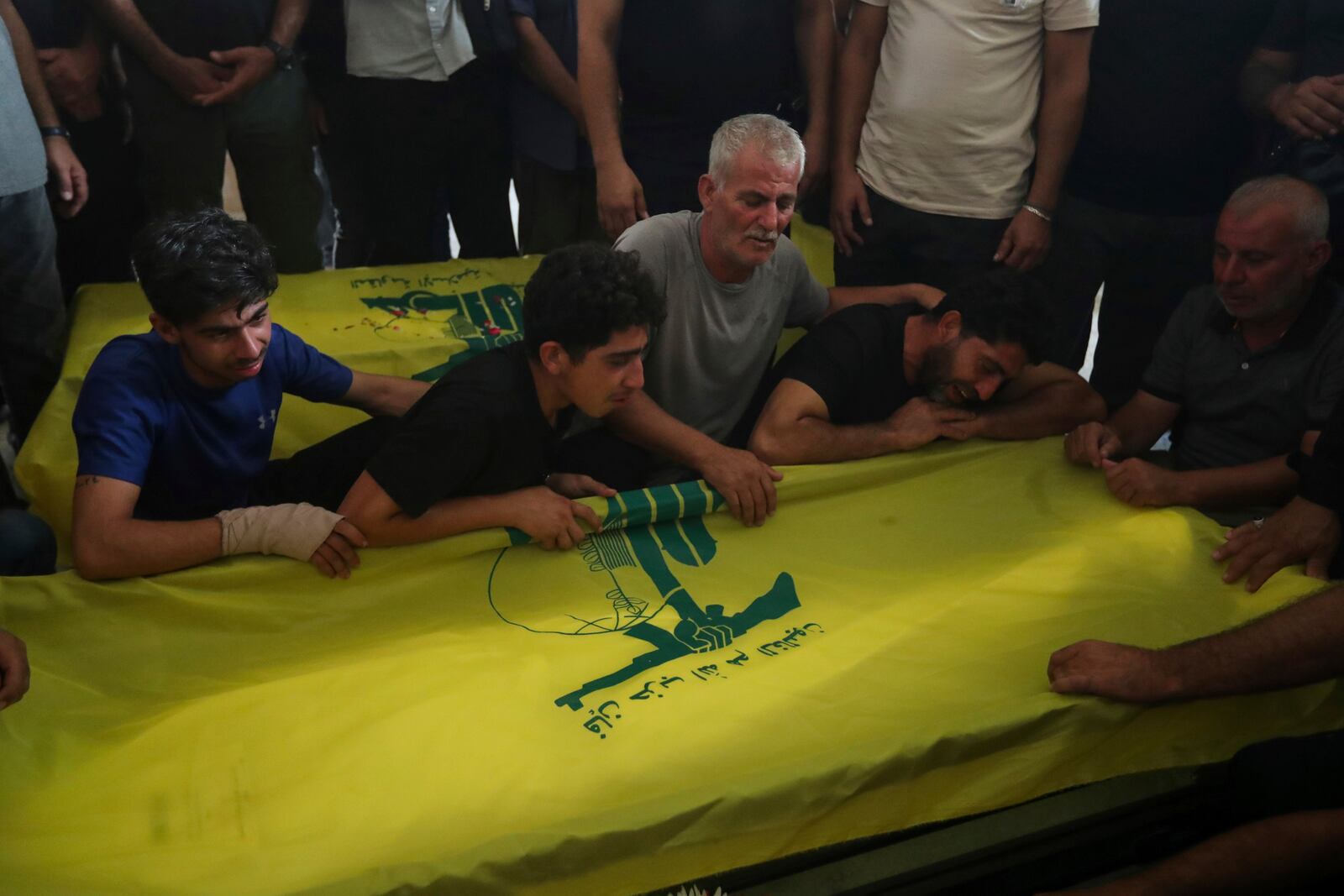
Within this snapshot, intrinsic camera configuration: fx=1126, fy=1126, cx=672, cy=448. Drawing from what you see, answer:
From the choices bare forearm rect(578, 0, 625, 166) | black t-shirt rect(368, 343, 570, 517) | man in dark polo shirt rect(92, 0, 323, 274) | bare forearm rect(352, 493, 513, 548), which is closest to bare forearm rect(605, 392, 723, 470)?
black t-shirt rect(368, 343, 570, 517)

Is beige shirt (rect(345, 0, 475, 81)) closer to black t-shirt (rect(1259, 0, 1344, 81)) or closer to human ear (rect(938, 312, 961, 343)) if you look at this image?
human ear (rect(938, 312, 961, 343))

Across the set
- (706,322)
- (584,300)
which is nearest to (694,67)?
(706,322)

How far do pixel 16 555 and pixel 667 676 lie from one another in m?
1.20

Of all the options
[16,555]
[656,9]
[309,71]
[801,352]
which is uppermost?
[656,9]

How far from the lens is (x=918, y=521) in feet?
7.38

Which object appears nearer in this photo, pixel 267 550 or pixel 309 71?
pixel 267 550

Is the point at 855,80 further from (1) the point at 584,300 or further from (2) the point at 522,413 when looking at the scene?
(2) the point at 522,413

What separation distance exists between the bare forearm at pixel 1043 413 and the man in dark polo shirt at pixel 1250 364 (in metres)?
0.08

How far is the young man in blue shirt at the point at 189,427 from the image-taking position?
183cm

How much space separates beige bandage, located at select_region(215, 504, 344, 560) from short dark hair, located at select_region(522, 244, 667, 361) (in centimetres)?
50

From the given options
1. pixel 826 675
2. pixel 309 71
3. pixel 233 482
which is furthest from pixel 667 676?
pixel 309 71

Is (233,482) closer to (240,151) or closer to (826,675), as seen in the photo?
(826,675)

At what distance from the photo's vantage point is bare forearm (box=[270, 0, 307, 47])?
10.1 feet

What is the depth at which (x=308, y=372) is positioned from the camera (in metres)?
2.21
